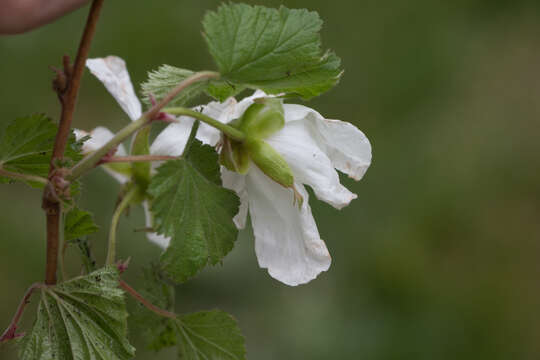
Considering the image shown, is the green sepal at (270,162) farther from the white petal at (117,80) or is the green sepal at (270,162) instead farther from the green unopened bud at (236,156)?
the white petal at (117,80)

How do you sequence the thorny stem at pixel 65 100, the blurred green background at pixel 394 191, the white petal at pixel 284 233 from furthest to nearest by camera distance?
the blurred green background at pixel 394 191, the white petal at pixel 284 233, the thorny stem at pixel 65 100

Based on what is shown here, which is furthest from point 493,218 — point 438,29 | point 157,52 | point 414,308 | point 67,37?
point 67,37

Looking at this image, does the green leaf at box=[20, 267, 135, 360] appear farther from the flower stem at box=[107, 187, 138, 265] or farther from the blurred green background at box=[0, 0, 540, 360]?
the blurred green background at box=[0, 0, 540, 360]

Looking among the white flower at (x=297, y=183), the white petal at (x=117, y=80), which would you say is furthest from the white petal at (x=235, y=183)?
the white petal at (x=117, y=80)

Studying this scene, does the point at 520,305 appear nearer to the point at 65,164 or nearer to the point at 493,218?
the point at 493,218

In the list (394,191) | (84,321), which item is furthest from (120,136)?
(394,191)

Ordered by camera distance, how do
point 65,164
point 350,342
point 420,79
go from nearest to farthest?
point 65,164, point 350,342, point 420,79

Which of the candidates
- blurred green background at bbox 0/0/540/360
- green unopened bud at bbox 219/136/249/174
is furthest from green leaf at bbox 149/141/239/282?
blurred green background at bbox 0/0/540/360
